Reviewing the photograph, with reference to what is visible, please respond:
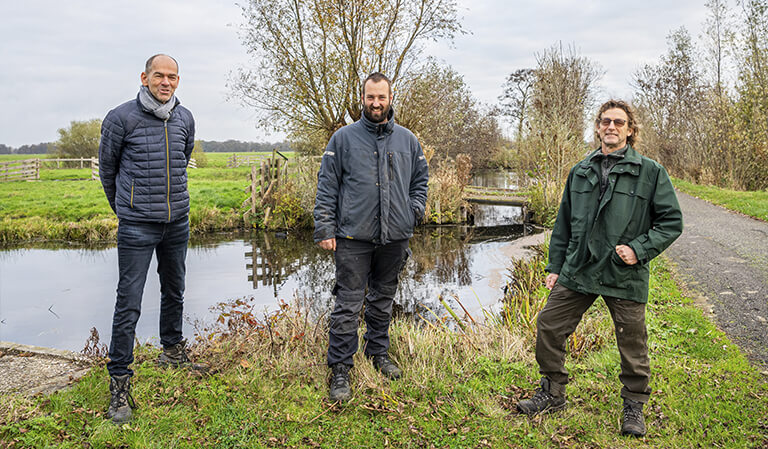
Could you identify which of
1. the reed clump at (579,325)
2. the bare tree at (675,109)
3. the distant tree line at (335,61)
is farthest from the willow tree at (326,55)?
the bare tree at (675,109)

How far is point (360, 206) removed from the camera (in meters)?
3.51

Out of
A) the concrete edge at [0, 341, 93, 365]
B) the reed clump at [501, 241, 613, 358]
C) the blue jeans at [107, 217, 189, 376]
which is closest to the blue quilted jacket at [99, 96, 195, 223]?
the blue jeans at [107, 217, 189, 376]

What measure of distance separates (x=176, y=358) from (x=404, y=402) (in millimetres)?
1923

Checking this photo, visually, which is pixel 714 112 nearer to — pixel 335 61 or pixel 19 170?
pixel 335 61

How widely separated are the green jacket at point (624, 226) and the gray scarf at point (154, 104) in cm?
294

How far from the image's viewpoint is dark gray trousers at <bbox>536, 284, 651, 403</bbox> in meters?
2.97

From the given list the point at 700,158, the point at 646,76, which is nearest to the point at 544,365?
the point at 700,158

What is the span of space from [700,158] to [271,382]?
88.8 ft

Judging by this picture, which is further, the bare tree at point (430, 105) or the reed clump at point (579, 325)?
the bare tree at point (430, 105)

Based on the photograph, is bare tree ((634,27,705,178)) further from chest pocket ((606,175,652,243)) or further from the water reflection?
chest pocket ((606,175,652,243))

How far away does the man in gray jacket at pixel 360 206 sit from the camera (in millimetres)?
3508

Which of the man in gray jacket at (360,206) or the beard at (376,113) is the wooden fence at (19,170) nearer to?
the man in gray jacket at (360,206)

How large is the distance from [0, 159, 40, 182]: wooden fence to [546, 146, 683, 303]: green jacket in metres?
31.1

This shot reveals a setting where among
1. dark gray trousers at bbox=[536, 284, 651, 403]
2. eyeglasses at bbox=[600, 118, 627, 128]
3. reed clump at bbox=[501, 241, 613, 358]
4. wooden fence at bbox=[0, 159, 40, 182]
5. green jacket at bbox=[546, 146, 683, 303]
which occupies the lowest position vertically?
reed clump at bbox=[501, 241, 613, 358]
